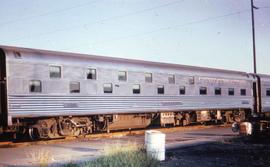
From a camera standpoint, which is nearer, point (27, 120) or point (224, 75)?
point (27, 120)

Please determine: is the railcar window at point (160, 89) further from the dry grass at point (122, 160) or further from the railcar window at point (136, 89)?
the dry grass at point (122, 160)

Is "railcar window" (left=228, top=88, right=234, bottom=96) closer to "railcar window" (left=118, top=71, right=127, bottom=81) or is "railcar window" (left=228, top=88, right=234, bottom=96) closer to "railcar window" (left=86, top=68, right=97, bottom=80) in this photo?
"railcar window" (left=118, top=71, right=127, bottom=81)

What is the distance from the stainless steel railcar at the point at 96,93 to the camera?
15047mm

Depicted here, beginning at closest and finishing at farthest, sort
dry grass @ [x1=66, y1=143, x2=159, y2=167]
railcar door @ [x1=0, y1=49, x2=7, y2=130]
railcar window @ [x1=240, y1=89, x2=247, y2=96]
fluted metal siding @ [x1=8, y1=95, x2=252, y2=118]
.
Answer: dry grass @ [x1=66, y1=143, x2=159, y2=167], railcar door @ [x1=0, y1=49, x2=7, y2=130], fluted metal siding @ [x1=8, y1=95, x2=252, y2=118], railcar window @ [x1=240, y1=89, x2=247, y2=96]

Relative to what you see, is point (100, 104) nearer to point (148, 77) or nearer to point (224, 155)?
point (148, 77)

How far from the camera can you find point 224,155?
37.3 ft

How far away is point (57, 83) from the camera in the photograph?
16.3 meters

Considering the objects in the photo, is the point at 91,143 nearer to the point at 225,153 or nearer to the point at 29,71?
the point at 29,71

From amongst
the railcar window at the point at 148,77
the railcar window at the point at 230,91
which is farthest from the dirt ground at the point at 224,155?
the railcar window at the point at 230,91

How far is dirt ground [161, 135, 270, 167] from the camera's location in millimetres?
10000

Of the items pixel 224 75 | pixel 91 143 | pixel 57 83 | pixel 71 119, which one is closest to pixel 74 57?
pixel 57 83

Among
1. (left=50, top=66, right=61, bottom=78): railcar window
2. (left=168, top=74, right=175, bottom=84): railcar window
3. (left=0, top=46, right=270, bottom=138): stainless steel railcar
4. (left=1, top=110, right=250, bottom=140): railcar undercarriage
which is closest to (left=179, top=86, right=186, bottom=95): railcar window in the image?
(left=0, top=46, right=270, bottom=138): stainless steel railcar

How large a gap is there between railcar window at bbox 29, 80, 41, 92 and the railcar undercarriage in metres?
1.25

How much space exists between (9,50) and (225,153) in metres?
8.97
